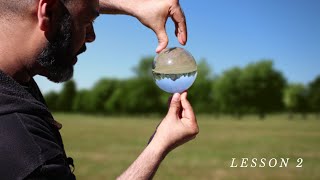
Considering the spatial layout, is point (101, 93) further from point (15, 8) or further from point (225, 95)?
point (15, 8)

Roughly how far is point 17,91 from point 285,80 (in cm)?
14747

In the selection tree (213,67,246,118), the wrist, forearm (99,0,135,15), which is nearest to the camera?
the wrist

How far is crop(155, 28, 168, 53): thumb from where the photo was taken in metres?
3.45

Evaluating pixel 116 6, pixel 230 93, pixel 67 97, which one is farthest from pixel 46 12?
pixel 67 97

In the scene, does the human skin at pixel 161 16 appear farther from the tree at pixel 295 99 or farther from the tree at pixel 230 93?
the tree at pixel 295 99

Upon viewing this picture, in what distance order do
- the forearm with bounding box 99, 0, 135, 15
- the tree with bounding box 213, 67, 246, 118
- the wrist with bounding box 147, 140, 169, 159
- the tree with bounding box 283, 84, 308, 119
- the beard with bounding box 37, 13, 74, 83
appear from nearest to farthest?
the beard with bounding box 37, 13, 74, 83, the wrist with bounding box 147, 140, 169, 159, the forearm with bounding box 99, 0, 135, 15, the tree with bounding box 213, 67, 246, 118, the tree with bounding box 283, 84, 308, 119

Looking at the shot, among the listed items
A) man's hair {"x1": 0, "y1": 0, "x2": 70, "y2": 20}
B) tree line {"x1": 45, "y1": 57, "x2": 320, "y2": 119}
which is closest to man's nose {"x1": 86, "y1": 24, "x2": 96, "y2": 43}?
man's hair {"x1": 0, "y1": 0, "x2": 70, "y2": 20}

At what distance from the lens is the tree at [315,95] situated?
5364 inches

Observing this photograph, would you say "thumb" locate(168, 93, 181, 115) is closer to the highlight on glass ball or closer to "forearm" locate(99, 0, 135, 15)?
the highlight on glass ball

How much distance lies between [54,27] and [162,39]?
39.9 inches

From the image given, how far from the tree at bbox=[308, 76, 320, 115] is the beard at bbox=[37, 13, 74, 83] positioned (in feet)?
453

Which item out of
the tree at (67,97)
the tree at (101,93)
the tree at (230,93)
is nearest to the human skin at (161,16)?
the tree at (230,93)

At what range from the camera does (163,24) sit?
138 inches

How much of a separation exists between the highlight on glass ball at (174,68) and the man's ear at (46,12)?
1067 mm
